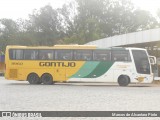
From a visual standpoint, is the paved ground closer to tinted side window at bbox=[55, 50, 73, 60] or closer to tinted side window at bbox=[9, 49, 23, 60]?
tinted side window at bbox=[55, 50, 73, 60]

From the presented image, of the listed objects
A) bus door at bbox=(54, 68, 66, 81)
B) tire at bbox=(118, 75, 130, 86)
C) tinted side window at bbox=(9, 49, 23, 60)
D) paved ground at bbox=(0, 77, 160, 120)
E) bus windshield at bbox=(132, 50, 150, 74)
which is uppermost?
tinted side window at bbox=(9, 49, 23, 60)

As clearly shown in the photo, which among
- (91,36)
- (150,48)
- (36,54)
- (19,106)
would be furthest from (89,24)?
(19,106)

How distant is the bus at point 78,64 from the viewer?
29.7m

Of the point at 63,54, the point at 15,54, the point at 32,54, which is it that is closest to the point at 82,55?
the point at 63,54

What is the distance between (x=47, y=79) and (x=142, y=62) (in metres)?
6.49

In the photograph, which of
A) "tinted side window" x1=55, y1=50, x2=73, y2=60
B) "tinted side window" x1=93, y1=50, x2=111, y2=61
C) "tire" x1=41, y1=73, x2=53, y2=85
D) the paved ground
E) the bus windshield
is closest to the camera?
the paved ground

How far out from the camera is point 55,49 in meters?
30.7

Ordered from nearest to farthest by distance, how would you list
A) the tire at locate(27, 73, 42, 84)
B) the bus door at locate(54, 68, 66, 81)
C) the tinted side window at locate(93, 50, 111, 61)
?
the tinted side window at locate(93, 50, 111, 61) < the bus door at locate(54, 68, 66, 81) < the tire at locate(27, 73, 42, 84)

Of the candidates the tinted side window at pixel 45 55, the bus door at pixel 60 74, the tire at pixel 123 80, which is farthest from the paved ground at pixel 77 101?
the tinted side window at pixel 45 55

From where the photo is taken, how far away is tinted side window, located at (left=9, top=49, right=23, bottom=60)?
30891 mm

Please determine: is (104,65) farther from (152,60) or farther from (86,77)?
(152,60)

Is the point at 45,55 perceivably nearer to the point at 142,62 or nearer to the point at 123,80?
the point at 123,80

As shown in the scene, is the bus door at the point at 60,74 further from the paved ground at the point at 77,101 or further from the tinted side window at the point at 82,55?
the paved ground at the point at 77,101

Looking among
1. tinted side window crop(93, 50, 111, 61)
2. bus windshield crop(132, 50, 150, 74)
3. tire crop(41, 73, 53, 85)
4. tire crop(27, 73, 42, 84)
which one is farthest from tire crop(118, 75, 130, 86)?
tire crop(27, 73, 42, 84)
